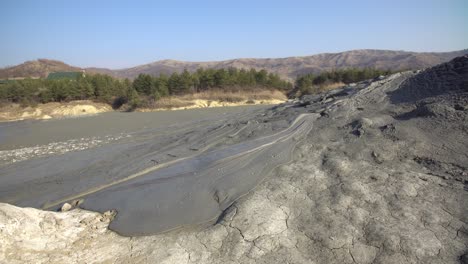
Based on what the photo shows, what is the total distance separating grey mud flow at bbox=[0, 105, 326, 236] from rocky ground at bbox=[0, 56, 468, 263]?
32 centimetres

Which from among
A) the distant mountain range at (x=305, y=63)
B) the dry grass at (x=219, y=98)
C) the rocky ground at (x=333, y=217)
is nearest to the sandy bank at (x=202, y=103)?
the dry grass at (x=219, y=98)

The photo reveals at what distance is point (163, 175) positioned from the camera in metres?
5.57

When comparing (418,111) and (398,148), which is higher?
(418,111)

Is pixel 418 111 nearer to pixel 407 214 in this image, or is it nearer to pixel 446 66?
pixel 446 66

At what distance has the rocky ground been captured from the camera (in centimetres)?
298

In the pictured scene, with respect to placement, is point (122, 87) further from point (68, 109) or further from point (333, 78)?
point (333, 78)

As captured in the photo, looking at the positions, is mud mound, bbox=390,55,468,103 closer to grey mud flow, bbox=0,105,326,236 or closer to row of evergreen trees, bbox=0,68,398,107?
grey mud flow, bbox=0,105,326,236

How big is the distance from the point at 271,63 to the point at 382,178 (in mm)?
95633

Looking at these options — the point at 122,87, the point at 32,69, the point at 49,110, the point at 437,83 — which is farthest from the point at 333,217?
the point at 32,69

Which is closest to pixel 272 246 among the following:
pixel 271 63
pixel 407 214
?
pixel 407 214

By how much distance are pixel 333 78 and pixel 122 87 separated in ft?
66.3

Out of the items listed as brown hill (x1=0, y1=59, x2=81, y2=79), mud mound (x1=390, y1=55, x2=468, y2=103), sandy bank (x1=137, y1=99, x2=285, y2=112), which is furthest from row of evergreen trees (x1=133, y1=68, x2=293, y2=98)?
brown hill (x1=0, y1=59, x2=81, y2=79)

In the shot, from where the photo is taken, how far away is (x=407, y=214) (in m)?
3.38

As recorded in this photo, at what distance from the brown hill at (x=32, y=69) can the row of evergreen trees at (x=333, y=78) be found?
1826 inches
